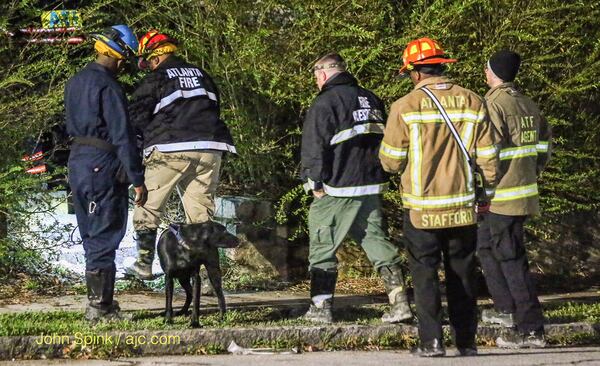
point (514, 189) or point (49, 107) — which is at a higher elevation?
point (49, 107)

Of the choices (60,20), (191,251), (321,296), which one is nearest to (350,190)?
(321,296)

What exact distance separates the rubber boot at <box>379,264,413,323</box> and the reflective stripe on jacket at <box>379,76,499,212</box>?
1067mm

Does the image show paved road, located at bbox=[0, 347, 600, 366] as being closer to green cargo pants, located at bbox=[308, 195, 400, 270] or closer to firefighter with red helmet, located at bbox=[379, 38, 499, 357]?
firefighter with red helmet, located at bbox=[379, 38, 499, 357]

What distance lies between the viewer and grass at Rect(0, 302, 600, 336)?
24.7 feet

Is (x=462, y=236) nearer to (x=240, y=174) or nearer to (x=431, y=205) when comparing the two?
(x=431, y=205)

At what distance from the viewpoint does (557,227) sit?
11.0 metres

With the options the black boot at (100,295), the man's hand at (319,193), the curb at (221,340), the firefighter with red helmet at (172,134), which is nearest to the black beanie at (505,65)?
the man's hand at (319,193)

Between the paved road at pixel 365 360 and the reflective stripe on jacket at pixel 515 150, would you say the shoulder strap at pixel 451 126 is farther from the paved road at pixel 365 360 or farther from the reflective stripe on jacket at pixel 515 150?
the paved road at pixel 365 360

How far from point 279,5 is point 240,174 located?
1.54 m

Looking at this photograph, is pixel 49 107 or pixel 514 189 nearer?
pixel 514 189

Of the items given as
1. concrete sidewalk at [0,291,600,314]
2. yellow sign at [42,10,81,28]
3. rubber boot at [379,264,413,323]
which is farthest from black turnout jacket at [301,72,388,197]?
yellow sign at [42,10,81,28]

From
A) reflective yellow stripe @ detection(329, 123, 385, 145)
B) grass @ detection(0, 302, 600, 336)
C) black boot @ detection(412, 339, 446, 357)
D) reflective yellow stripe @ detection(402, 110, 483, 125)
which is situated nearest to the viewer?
reflective yellow stripe @ detection(402, 110, 483, 125)

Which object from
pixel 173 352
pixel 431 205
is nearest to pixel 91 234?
pixel 173 352

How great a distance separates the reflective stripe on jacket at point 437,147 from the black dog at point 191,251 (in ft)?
4.70
